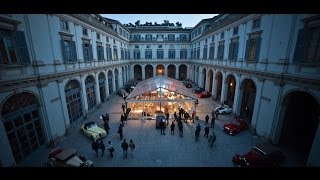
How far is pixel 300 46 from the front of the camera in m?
10.7

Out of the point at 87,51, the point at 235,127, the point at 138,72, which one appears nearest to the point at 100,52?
the point at 87,51

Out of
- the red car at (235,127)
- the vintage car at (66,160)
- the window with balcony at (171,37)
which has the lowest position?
the red car at (235,127)

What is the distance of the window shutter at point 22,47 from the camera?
10305 mm

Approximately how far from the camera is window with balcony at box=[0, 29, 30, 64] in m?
9.62

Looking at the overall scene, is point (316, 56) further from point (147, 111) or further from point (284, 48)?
point (147, 111)

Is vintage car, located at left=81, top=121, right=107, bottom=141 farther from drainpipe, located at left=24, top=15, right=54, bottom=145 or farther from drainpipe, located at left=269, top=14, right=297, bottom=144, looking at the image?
drainpipe, located at left=269, top=14, right=297, bottom=144

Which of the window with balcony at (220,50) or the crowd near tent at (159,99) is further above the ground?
the window with balcony at (220,50)

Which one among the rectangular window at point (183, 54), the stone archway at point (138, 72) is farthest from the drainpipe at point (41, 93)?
the stone archway at point (138, 72)

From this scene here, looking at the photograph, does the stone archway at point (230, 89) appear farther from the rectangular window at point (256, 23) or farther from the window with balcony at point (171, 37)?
the window with balcony at point (171, 37)

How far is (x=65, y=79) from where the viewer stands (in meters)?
14.8

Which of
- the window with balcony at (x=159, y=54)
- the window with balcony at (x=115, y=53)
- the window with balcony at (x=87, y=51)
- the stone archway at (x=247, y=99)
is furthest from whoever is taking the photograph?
the window with balcony at (x=159, y=54)

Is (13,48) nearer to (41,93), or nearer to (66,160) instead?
(41,93)

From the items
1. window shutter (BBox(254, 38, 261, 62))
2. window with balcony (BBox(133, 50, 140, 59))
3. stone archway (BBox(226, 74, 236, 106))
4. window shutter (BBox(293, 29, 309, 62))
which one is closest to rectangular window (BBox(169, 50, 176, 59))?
window with balcony (BBox(133, 50, 140, 59))
